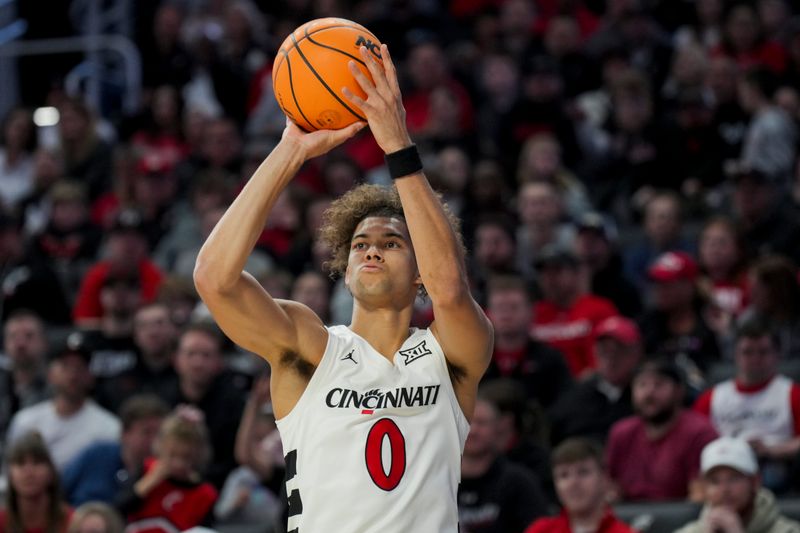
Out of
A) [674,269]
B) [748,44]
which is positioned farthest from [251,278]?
[748,44]

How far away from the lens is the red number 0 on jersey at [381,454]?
14.9 ft

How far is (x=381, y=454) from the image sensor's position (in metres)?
4.58

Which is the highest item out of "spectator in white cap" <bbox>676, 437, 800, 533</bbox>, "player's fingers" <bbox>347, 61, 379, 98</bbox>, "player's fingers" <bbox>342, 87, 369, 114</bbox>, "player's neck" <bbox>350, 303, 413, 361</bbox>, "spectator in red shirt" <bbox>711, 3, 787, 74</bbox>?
"spectator in red shirt" <bbox>711, 3, 787, 74</bbox>

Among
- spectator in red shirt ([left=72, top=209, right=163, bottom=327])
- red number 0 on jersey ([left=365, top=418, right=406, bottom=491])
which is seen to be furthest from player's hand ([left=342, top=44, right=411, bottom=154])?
spectator in red shirt ([left=72, top=209, right=163, bottom=327])

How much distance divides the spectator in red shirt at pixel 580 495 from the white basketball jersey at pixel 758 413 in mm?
1373

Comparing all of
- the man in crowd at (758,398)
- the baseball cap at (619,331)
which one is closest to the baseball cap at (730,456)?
the man in crowd at (758,398)

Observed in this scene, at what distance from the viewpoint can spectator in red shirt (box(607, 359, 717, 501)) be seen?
26.9ft

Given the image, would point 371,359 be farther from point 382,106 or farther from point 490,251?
point 490,251

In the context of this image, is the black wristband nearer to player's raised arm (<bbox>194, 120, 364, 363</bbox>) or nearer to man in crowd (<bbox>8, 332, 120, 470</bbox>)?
player's raised arm (<bbox>194, 120, 364, 363</bbox>)

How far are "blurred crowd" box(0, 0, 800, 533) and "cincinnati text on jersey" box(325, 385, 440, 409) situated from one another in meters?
2.88

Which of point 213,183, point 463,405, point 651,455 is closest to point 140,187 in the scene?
point 213,183

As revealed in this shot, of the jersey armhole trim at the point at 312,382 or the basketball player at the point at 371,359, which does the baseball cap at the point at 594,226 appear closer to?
the basketball player at the point at 371,359

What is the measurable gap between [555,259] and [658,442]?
2152 millimetres

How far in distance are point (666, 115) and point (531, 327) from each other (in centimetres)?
348
